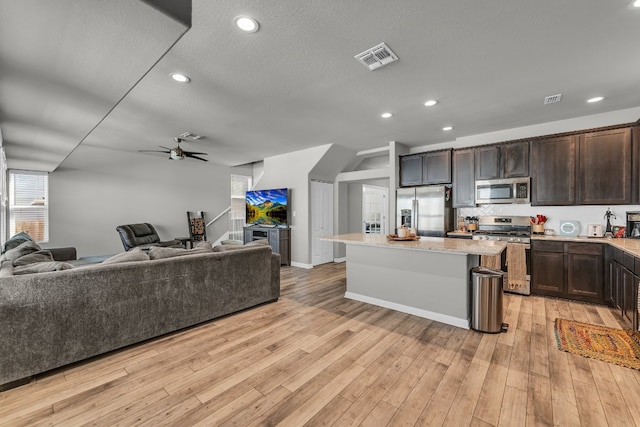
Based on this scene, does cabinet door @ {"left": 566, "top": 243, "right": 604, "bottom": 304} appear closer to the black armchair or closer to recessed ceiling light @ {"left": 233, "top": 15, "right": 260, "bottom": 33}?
recessed ceiling light @ {"left": 233, "top": 15, "right": 260, "bottom": 33}

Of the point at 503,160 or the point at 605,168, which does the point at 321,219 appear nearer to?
the point at 503,160

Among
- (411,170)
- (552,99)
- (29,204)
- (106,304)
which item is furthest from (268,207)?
(552,99)

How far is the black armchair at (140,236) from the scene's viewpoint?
5707mm

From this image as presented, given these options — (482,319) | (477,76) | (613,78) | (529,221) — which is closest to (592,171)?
(529,221)

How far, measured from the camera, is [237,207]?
862 cm

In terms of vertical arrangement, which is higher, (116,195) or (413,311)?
(116,195)

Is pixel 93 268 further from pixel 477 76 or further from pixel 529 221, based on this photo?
pixel 529 221

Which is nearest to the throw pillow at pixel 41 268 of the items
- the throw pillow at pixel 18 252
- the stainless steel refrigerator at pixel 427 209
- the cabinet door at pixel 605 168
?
the throw pillow at pixel 18 252

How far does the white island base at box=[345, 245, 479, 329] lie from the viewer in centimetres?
303

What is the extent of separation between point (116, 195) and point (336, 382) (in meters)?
6.72

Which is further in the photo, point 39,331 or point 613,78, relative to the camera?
point 613,78

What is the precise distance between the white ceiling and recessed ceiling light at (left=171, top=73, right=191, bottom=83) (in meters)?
0.07

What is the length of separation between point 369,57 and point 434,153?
3.25 metres

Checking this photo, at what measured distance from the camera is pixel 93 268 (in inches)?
93.5
